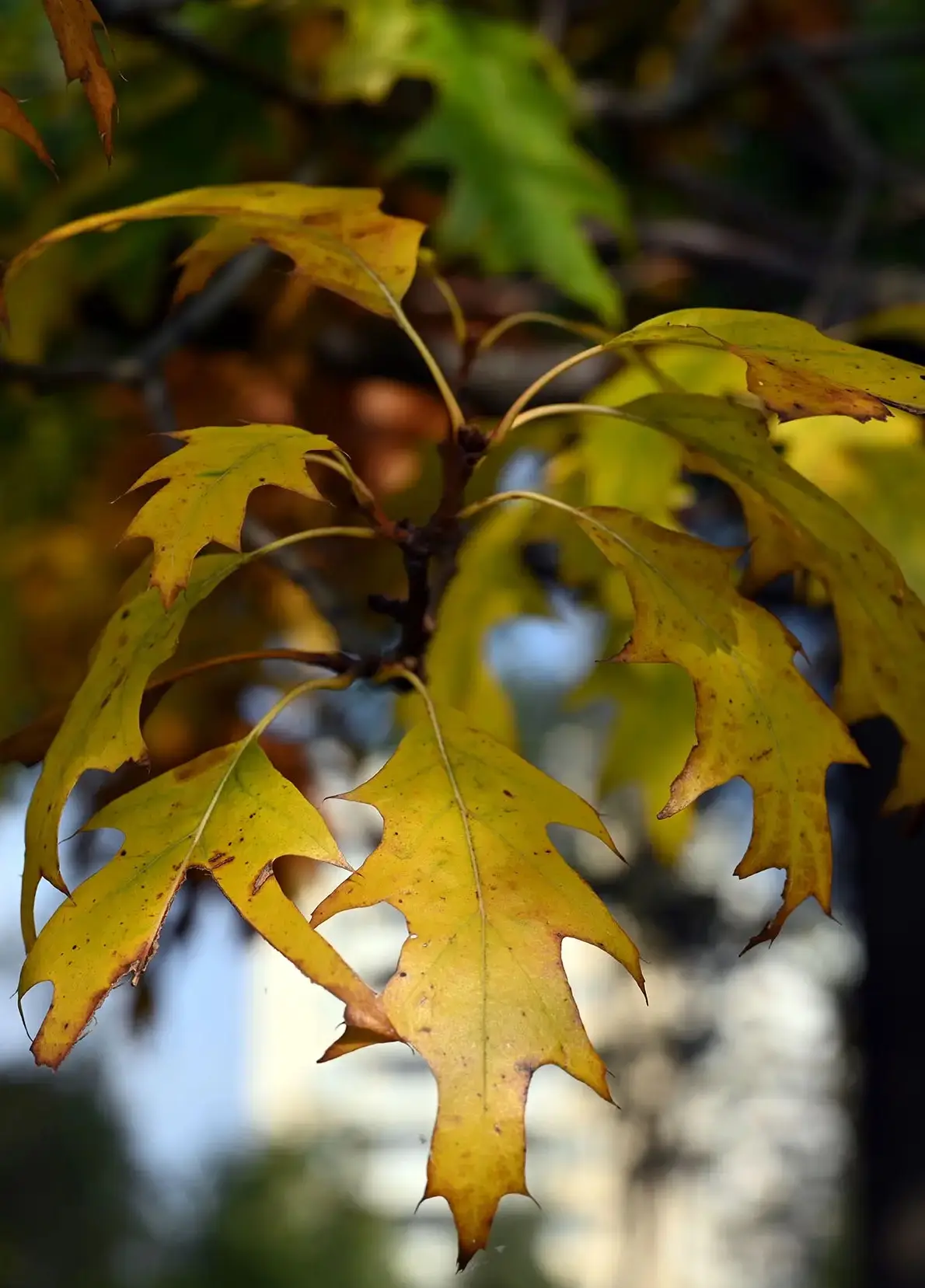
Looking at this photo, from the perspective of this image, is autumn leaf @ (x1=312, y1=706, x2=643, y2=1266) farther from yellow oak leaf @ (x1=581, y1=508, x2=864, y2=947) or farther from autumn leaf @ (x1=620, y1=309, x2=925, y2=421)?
autumn leaf @ (x1=620, y1=309, x2=925, y2=421)

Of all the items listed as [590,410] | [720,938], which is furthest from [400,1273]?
[590,410]

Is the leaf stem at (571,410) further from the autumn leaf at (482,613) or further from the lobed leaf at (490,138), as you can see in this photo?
the lobed leaf at (490,138)

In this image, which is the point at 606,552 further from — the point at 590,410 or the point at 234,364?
the point at 234,364

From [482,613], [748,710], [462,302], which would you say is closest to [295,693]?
[748,710]

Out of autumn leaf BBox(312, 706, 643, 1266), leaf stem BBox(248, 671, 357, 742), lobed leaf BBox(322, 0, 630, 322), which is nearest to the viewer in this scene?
autumn leaf BBox(312, 706, 643, 1266)

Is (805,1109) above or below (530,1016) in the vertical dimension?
below

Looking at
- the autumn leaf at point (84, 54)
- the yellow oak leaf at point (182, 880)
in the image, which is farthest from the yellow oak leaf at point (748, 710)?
Result: the autumn leaf at point (84, 54)

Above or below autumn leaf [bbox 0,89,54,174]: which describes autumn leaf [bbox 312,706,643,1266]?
below

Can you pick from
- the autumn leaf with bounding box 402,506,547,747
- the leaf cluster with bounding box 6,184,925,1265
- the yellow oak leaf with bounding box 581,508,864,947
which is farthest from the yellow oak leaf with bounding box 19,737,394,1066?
the autumn leaf with bounding box 402,506,547,747

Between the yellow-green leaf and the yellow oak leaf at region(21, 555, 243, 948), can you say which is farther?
the yellow-green leaf
